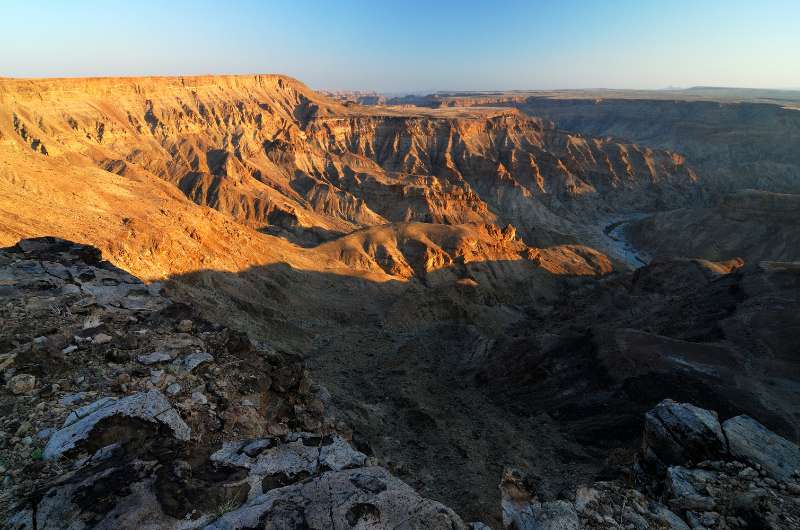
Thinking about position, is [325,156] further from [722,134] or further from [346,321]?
[722,134]

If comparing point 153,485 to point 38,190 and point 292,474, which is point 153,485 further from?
point 38,190

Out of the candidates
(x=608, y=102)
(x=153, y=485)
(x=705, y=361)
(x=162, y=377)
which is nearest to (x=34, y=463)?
(x=153, y=485)

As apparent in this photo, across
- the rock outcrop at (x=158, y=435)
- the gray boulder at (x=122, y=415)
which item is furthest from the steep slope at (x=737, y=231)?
the gray boulder at (x=122, y=415)

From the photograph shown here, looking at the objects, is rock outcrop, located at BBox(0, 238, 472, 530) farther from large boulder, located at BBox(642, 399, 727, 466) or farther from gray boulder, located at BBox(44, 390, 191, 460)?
large boulder, located at BBox(642, 399, 727, 466)

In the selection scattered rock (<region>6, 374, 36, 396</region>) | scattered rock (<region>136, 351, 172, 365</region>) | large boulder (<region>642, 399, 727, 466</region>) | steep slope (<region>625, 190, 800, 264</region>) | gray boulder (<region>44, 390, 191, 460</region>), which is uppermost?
scattered rock (<region>6, 374, 36, 396</region>)

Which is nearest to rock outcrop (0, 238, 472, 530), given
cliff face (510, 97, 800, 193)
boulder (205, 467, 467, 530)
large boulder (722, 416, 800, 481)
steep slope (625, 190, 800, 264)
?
boulder (205, 467, 467, 530)

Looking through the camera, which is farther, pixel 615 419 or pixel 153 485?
pixel 615 419
